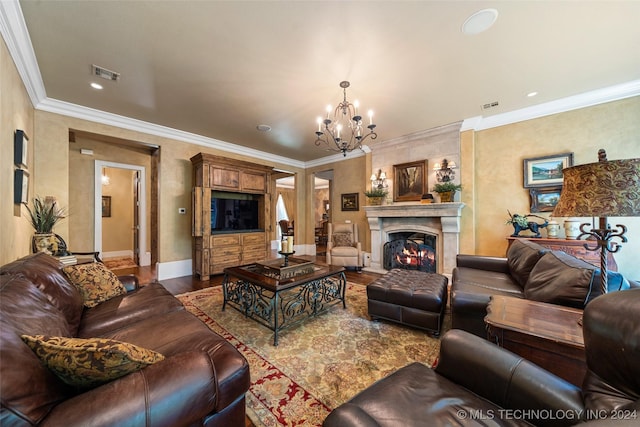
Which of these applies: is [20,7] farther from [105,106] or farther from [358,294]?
[358,294]

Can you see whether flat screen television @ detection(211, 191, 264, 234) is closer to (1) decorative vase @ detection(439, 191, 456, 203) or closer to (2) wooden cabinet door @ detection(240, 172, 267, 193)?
(2) wooden cabinet door @ detection(240, 172, 267, 193)

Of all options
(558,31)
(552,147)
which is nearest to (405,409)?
(558,31)

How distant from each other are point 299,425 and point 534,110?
15.9ft

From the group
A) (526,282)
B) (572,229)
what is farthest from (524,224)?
(526,282)

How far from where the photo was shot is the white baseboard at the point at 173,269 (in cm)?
423

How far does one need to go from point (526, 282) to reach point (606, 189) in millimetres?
1370

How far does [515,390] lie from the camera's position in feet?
2.97

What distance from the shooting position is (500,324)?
1.25 metres

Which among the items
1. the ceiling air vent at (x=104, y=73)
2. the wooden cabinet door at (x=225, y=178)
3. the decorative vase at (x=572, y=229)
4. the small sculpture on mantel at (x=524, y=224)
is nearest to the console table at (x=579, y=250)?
the decorative vase at (x=572, y=229)

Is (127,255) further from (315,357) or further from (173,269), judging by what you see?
→ (315,357)

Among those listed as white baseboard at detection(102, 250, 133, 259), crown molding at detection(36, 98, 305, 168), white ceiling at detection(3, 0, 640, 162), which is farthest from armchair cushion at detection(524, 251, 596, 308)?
white baseboard at detection(102, 250, 133, 259)

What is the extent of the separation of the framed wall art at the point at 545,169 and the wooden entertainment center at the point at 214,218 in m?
4.71

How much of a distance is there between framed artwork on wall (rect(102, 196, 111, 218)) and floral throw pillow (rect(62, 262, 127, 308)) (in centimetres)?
555

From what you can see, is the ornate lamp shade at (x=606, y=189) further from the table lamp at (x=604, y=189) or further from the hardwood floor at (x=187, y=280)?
the hardwood floor at (x=187, y=280)
